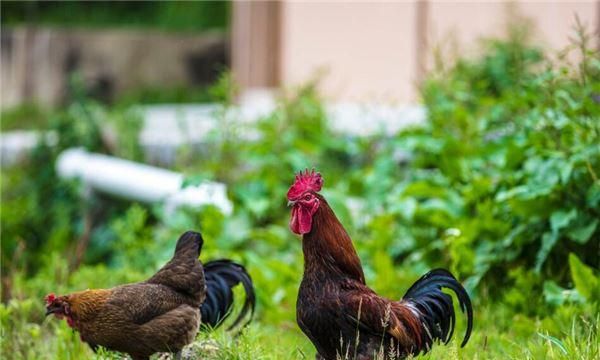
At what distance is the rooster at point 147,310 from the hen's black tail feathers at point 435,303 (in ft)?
2.89

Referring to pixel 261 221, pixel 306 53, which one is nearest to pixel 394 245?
pixel 261 221

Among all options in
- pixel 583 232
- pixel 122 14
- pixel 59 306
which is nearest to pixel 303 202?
pixel 59 306

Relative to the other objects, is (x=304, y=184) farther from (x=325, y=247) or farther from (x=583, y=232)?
(x=583, y=232)

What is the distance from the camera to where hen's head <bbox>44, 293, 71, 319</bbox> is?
15.5 ft

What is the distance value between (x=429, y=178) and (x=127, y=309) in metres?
3.30

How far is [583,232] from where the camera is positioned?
5945mm

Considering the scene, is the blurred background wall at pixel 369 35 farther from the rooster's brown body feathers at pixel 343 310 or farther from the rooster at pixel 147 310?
the rooster's brown body feathers at pixel 343 310

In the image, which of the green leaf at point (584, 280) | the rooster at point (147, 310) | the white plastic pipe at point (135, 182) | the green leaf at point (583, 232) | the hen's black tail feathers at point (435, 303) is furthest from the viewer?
the white plastic pipe at point (135, 182)

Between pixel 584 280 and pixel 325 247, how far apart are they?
1.86 meters

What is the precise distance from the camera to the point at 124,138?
36.5 feet

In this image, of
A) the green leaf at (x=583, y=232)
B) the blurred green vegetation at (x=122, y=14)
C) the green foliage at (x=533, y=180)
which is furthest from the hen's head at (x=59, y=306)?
the blurred green vegetation at (x=122, y=14)

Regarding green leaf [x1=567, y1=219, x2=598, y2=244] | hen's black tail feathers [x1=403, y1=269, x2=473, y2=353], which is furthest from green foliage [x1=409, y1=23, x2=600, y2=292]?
hen's black tail feathers [x1=403, y1=269, x2=473, y2=353]

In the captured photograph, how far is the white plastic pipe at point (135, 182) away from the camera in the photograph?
26.5 ft

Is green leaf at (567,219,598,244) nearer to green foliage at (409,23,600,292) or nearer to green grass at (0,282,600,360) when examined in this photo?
green foliage at (409,23,600,292)
